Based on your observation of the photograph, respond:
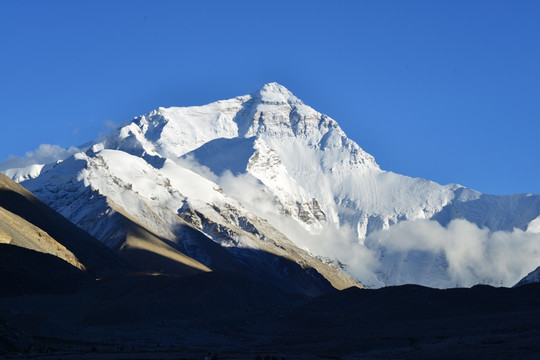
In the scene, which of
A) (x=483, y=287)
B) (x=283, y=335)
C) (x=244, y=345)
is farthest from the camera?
(x=483, y=287)

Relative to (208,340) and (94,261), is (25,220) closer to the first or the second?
(94,261)

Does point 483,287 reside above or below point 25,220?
above

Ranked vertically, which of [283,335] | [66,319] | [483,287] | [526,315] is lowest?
[66,319]

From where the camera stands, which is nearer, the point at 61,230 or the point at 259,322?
the point at 259,322

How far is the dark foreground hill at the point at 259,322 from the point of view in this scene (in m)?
83.2

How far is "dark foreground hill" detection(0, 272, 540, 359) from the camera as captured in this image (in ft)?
273

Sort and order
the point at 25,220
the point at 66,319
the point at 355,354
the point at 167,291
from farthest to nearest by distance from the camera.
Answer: the point at 25,220
the point at 167,291
the point at 66,319
the point at 355,354

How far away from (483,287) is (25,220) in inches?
3478

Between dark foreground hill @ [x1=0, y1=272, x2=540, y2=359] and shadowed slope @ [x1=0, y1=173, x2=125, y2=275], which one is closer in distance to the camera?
dark foreground hill @ [x1=0, y1=272, x2=540, y2=359]

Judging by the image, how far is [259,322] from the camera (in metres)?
127

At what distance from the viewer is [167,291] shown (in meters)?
149

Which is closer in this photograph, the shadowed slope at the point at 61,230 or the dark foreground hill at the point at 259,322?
the dark foreground hill at the point at 259,322

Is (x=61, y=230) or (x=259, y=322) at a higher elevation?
(x=61, y=230)

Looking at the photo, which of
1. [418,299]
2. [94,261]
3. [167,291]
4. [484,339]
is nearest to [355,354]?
[484,339]
